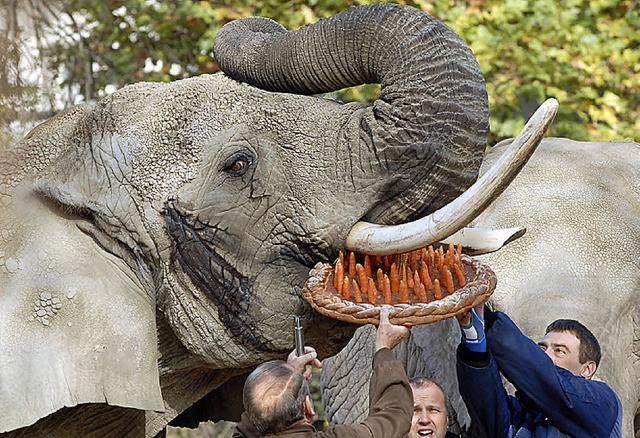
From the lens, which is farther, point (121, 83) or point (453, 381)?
point (121, 83)

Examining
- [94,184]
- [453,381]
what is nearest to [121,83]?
[453,381]

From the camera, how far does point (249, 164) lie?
3.34 meters

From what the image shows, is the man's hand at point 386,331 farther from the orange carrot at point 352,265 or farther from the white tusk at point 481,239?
the white tusk at point 481,239

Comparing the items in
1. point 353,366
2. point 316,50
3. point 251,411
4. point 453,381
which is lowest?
point 353,366

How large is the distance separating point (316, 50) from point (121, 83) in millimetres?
5364

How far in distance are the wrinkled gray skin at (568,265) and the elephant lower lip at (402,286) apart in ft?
3.22

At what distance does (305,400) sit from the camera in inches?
119

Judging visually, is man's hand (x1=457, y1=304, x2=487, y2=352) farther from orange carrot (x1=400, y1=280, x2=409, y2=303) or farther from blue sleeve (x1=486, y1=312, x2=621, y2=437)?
orange carrot (x1=400, y1=280, x2=409, y2=303)

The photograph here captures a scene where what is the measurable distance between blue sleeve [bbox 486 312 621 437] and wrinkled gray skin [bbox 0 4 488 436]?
1.33ft

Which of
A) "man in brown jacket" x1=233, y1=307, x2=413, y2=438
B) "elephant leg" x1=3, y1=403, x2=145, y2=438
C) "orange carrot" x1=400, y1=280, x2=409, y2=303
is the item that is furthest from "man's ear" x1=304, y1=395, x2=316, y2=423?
"elephant leg" x1=3, y1=403, x2=145, y2=438

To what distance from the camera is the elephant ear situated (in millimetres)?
3207

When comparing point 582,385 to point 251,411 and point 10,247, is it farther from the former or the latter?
point 10,247

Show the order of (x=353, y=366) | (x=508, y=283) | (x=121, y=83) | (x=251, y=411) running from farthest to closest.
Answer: (x=121, y=83)
(x=353, y=366)
(x=508, y=283)
(x=251, y=411)

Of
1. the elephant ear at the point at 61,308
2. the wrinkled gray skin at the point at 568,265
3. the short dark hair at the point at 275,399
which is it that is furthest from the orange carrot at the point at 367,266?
the wrinkled gray skin at the point at 568,265
